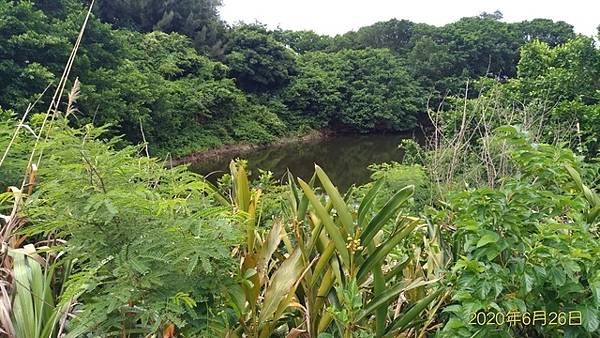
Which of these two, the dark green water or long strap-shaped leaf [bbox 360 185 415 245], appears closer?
long strap-shaped leaf [bbox 360 185 415 245]

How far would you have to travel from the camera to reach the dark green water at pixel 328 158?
13.1m

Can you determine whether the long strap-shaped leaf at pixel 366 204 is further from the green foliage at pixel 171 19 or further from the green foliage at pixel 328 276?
the green foliage at pixel 171 19

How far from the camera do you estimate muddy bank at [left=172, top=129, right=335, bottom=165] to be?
47.6 feet

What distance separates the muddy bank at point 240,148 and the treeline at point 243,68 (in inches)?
9.3

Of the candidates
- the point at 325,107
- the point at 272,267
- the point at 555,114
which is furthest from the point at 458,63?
the point at 272,267

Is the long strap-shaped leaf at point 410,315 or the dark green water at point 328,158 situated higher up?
the long strap-shaped leaf at point 410,315

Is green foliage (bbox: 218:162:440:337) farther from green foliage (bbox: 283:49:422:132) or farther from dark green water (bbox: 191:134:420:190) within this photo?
green foliage (bbox: 283:49:422:132)

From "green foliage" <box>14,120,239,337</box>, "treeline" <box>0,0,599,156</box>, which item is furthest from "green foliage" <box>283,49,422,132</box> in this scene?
"green foliage" <box>14,120,239,337</box>

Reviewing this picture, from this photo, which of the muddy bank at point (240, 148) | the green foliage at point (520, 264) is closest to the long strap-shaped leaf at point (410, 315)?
the green foliage at point (520, 264)

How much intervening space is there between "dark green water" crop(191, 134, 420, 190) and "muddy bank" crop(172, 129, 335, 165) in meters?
0.17

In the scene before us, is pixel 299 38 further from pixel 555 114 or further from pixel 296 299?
pixel 296 299

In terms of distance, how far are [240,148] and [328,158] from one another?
2929 millimetres

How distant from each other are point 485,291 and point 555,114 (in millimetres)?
5363

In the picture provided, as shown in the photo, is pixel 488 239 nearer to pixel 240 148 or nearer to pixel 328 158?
pixel 328 158
